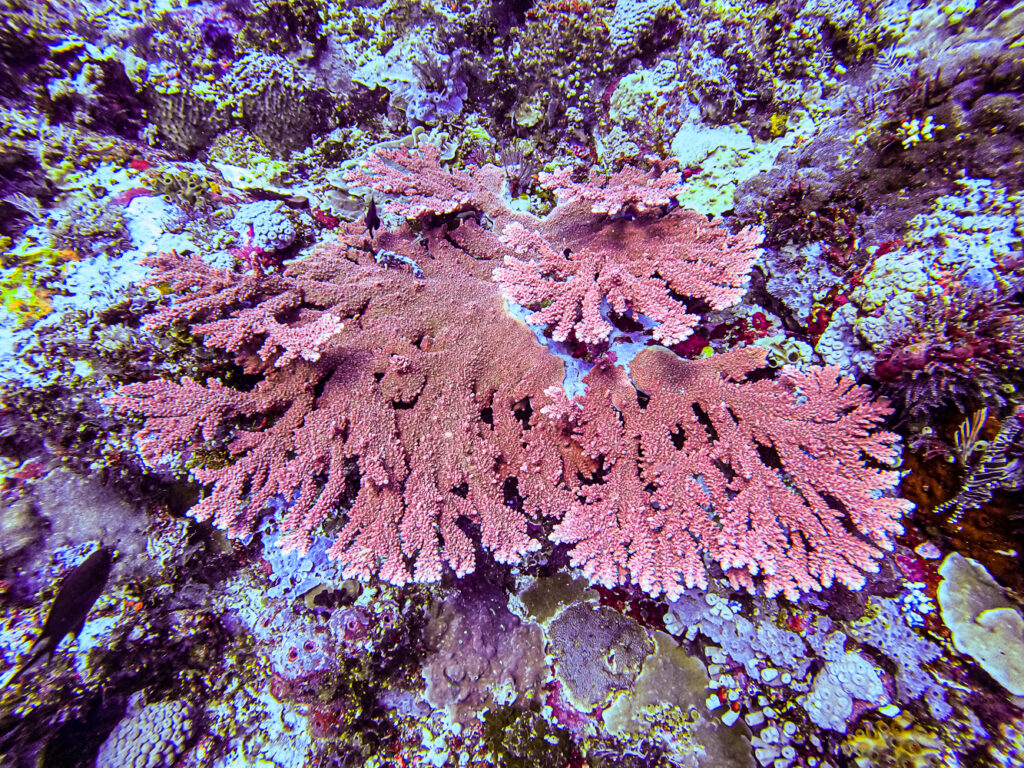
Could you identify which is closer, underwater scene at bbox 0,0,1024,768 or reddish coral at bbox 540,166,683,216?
underwater scene at bbox 0,0,1024,768

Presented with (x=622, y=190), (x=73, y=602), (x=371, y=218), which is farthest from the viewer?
(x=371, y=218)

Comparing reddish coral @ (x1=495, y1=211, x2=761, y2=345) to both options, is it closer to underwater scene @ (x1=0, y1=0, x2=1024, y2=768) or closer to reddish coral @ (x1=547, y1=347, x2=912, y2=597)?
underwater scene @ (x1=0, y1=0, x2=1024, y2=768)

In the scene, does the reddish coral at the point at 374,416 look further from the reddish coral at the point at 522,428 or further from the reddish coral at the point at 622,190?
the reddish coral at the point at 622,190

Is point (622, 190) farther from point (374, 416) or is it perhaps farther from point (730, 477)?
point (374, 416)

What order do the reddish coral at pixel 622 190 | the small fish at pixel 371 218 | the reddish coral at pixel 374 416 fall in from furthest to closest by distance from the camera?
the small fish at pixel 371 218, the reddish coral at pixel 622 190, the reddish coral at pixel 374 416

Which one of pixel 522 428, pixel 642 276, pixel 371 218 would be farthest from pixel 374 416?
pixel 642 276

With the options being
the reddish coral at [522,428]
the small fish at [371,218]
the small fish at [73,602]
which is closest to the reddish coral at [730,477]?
the reddish coral at [522,428]

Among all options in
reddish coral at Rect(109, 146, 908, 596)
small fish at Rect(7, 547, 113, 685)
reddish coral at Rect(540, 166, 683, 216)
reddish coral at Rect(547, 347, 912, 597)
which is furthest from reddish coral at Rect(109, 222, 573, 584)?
reddish coral at Rect(540, 166, 683, 216)
